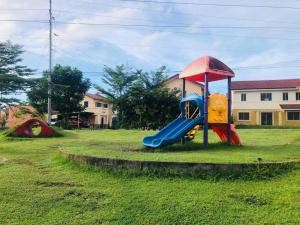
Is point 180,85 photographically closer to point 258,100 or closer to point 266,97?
point 258,100

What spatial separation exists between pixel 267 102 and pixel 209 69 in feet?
95.7

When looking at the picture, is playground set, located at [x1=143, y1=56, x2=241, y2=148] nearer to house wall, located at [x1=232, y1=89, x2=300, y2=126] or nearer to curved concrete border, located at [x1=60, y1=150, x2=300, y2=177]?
curved concrete border, located at [x1=60, y1=150, x2=300, y2=177]

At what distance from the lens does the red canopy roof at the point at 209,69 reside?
33.9 feet

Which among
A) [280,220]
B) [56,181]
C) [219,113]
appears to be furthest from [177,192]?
[219,113]

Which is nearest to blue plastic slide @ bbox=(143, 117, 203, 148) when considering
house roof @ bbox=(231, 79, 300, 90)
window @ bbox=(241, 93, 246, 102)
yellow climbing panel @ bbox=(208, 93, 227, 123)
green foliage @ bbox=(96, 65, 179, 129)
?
yellow climbing panel @ bbox=(208, 93, 227, 123)

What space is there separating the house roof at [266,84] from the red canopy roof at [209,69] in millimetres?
27660

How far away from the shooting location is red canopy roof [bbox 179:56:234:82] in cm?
1034

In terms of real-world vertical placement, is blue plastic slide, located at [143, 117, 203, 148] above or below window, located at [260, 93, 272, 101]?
below

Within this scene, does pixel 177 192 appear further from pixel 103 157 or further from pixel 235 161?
pixel 103 157

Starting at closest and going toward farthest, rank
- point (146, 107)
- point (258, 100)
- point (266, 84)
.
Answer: point (146, 107) < point (258, 100) < point (266, 84)

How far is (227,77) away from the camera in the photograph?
428 inches

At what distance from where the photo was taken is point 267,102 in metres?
37.2

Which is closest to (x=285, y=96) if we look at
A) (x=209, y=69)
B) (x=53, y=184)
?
(x=209, y=69)

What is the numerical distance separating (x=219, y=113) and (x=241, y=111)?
28.9 metres
